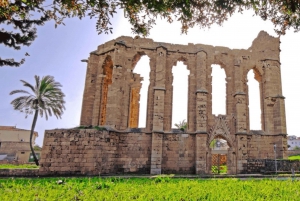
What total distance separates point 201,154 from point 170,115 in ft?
12.1

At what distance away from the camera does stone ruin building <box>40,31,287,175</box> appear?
15.5m

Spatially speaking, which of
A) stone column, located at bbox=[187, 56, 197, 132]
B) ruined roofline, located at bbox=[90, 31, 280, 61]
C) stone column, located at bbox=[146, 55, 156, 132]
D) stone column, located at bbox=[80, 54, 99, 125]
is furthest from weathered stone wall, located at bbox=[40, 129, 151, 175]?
ruined roofline, located at bbox=[90, 31, 280, 61]

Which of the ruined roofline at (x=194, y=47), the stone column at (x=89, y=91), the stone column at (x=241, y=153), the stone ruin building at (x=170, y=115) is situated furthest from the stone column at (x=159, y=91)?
the stone column at (x=241, y=153)

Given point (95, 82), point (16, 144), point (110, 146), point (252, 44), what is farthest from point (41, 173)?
point (16, 144)

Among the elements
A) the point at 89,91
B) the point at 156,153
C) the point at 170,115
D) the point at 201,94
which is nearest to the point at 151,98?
the point at 170,115

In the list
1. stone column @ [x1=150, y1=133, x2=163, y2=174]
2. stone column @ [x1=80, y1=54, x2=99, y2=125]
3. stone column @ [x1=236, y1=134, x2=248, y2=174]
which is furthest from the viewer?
stone column @ [x1=80, y1=54, x2=99, y2=125]

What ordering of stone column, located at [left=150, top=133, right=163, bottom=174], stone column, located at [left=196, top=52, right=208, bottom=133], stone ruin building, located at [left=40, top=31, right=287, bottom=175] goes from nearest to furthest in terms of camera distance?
1. stone ruin building, located at [left=40, top=31, right=287, bottom=175]
2. stone column, located at [left=150, top=133, right=163, bottom=174]
3. stone column, located at [left=196, top=52, right=208, bottom=133]

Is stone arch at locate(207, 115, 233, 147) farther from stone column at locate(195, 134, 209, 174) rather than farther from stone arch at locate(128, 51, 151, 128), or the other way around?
stone arch at locate(128, 51, 151, 128)

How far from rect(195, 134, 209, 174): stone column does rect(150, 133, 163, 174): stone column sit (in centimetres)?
269

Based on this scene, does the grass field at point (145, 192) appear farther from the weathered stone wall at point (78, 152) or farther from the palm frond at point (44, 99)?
the palm frond at point (44, 99)

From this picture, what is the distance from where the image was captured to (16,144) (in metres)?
39.4

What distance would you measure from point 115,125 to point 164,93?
172 inches

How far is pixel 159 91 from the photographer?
1747cm

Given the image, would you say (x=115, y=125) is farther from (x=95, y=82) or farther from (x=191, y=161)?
(x=191, y=161)
